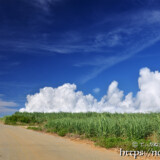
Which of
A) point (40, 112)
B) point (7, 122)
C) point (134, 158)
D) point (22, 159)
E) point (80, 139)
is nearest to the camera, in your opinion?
point (22, 159)

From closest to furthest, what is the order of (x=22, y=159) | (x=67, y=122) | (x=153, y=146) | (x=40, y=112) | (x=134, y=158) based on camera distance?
(x=22, y=159)
(x=134, y=158)
(x=153, y=146)
(x=67, y=122)
(x=40, y=112)

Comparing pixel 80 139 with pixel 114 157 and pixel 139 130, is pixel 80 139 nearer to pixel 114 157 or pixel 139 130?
pixel 139 130

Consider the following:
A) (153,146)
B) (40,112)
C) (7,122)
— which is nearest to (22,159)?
(153,146)

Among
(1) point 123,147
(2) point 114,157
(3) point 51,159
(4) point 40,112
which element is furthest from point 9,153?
(4) point 40,112

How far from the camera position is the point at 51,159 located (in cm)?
855

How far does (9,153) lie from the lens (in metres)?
9.65

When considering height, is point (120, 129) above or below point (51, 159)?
above

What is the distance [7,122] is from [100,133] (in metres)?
28.3

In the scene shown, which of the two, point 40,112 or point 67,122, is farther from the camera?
point 40,112

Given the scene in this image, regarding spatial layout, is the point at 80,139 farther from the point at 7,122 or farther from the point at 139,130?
the point at 7,122

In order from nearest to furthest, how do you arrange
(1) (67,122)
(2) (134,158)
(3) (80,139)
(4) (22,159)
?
1. (4) (22,159)
2. (2) (134,158)
3. (3) (80,139)
4. (1) (67,122)

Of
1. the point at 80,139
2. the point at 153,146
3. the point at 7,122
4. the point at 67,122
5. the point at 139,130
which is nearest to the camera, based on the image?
the point at 153,146

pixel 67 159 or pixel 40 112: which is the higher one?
pixel 40 112

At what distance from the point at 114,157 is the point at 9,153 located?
15.2 feet
